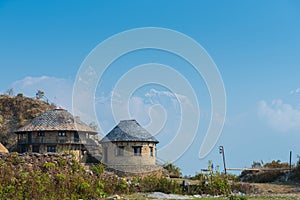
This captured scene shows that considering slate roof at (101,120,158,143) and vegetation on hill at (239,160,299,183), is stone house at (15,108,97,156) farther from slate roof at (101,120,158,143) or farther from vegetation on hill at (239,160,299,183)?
Answer: vegetation on hill at (239,160,299,183)

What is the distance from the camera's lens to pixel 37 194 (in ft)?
42.3

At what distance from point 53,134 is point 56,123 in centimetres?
125

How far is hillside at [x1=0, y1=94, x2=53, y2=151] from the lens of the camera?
5491cm

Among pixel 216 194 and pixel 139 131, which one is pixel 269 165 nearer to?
pixel 139 131

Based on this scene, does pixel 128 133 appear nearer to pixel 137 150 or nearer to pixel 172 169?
pixel 137 150

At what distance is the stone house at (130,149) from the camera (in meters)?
36.8

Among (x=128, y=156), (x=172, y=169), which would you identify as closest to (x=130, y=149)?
(x=128, y=156)

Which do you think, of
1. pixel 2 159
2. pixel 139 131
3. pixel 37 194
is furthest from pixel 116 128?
pixel 37 194

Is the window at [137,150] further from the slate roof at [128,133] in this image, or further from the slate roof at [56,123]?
the slate roof at [56,123]

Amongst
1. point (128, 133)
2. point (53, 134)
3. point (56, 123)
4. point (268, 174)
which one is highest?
point (56, 123)

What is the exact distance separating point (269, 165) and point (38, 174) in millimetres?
24632

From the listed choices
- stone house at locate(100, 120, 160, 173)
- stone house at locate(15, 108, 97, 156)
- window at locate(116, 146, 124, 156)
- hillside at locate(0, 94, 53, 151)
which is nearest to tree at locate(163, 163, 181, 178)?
stone house at locate(100, 120, 160, 173)

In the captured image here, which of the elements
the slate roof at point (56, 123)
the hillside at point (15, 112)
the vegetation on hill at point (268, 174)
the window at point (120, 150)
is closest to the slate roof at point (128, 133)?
the window at point (120, 150)

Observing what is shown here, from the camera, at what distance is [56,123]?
42.6 meters
